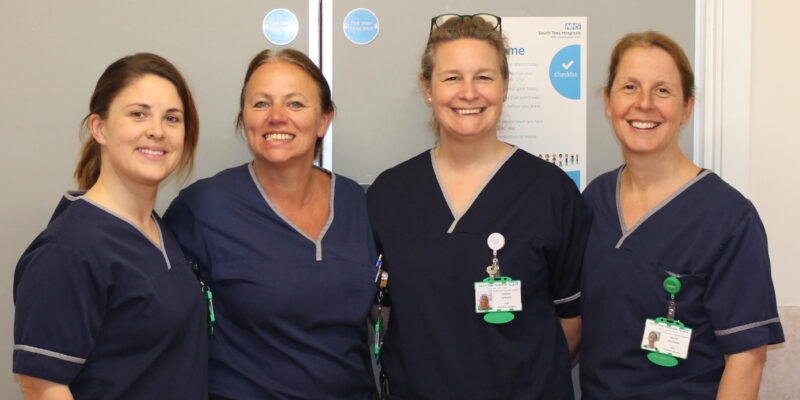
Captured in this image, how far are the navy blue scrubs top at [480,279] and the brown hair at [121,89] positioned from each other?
1.72ft

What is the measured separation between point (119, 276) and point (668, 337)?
115cm

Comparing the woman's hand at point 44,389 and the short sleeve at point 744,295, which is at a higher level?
the short sleeve at point 744,295

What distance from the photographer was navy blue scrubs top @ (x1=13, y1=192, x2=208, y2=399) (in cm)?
114

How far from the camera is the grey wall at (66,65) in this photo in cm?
190

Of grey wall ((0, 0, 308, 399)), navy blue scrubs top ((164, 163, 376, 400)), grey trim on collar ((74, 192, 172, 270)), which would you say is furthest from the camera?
grey wall ((0, 0, 308, 399))

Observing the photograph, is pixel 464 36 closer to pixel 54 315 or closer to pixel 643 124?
pixel 643 124

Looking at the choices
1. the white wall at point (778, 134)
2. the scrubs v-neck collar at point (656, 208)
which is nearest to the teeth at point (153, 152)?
the scrubs v-neck collar at point (656, 208)

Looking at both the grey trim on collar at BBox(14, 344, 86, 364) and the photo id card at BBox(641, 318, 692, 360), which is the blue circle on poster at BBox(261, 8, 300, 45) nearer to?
the grey trim on collar at BBox(14, 344, 86, 364)

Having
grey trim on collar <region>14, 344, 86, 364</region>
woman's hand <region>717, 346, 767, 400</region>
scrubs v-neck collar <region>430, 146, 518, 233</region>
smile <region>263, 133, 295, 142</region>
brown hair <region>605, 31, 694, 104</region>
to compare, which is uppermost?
brown hair <region>605, 31, 694, 104</region>

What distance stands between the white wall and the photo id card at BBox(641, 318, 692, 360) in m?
0.86

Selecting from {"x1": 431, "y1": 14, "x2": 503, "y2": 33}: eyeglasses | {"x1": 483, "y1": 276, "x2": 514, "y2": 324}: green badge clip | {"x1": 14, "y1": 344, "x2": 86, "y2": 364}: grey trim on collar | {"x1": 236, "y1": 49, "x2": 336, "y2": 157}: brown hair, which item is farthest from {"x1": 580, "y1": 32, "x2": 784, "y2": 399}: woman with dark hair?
{"x1": 14, "y1": 344, "x2": 86, "y2": 364}: grey trim on collar

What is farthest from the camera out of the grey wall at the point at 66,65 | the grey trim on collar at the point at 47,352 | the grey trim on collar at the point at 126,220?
the grey wall at the point at 66,65

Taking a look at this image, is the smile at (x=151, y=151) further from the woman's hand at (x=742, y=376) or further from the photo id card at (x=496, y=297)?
the woman's hand at (x=742, y=376)

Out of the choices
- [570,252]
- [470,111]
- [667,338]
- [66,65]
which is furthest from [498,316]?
[66,65]
